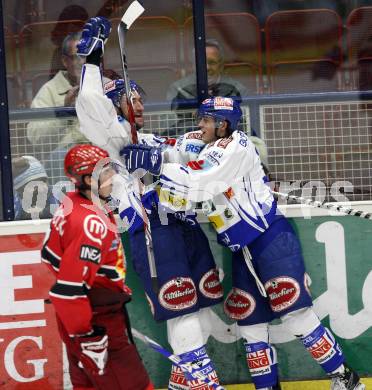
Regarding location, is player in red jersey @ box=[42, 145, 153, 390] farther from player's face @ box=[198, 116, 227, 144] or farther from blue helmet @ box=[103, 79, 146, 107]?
player's face @ box=[198, 116, 227, 144]

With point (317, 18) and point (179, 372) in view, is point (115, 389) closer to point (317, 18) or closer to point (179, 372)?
point (179, 372)

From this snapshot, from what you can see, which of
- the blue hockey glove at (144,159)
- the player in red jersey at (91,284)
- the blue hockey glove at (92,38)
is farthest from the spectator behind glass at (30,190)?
the player in red jersey at (91,284)

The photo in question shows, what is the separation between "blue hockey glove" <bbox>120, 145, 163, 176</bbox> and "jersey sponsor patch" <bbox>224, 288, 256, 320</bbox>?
2.58 ft

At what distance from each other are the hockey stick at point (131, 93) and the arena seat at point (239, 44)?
1.77ft

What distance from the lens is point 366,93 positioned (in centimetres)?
596

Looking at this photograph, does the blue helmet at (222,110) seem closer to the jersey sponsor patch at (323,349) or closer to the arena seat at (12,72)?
the arena seat at (12,72)

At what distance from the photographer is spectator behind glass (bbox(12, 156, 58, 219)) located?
5.83m

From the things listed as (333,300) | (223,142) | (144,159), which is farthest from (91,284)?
(333,300)

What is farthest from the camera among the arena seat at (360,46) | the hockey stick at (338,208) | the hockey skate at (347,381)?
the arena seat at (360,46)

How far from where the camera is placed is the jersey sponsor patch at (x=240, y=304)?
5.61 meters

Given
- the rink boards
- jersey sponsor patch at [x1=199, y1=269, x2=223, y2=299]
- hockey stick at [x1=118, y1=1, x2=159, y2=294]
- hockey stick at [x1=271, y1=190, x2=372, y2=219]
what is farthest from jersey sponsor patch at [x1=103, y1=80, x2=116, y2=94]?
hockey stick at [x1=271, y1=190, x2=372, y2=219]

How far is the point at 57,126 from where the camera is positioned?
586 centimetres

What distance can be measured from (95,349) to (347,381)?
1.56m

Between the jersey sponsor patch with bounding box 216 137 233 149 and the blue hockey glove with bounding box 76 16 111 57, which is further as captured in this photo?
the jersey sponsor patch with bounding box 216 137 233 149
